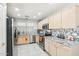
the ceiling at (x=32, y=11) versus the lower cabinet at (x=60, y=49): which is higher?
the ceiling at (x=32, y=11)

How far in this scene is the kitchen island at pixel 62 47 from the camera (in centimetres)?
199

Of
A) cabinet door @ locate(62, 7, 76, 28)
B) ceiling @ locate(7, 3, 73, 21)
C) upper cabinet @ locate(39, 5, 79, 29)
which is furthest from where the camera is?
cabinet door @ locate(62, 7, 76, 28)

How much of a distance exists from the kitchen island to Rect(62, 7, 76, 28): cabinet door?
1.17 ft

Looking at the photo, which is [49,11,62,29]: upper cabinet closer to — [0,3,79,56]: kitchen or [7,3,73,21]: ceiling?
[0,3,79,56]: kitchen

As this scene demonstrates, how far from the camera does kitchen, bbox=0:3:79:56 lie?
1.92m

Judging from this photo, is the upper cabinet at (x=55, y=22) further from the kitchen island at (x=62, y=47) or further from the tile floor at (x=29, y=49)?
the tile floor at (x=29, y=49)

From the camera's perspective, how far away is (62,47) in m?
2.33

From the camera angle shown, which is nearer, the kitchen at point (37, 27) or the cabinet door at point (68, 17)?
the kitchen at point (37, 27)

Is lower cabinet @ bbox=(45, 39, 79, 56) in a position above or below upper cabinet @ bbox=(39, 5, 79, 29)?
below

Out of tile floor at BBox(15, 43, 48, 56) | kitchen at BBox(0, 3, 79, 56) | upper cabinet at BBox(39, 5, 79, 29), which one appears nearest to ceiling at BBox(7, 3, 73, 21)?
kitchen at BBox(0, 3, 79, 56)

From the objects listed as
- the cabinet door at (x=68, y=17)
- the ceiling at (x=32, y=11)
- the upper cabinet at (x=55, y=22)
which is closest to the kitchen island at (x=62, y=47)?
the upper cabinet at (x=55, y=22)

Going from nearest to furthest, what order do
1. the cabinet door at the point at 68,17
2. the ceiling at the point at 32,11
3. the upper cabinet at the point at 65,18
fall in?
the ceiling at the point at 32,11 < the upper cabinet at the point at 65,18 < the cabinet door at the point at 68,17

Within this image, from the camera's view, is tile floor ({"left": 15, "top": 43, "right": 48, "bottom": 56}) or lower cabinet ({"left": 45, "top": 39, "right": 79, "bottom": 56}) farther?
tile floor ({"left": 15, "top": 43, "right": 48, "bottom": 56})

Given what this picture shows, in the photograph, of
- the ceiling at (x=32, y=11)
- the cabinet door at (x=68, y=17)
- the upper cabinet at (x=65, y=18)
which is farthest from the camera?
the cabinet door at (x=68, y=17)
